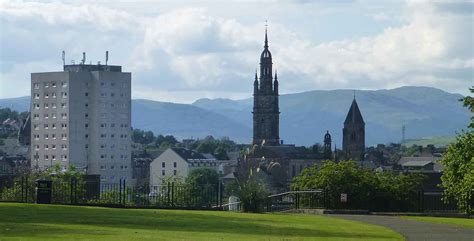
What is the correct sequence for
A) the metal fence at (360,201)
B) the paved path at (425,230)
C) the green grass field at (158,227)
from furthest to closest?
1. the metal fence at (360,201)
2. the paved path at (425,230)
3. the green grass field at (158,227)

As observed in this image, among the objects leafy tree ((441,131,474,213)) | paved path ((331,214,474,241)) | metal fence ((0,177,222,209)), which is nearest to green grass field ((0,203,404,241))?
paved path ((331,214,474,241))

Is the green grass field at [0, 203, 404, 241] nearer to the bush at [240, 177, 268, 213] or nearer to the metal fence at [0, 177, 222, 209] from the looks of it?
the bush at [240, 177, 268, 213]

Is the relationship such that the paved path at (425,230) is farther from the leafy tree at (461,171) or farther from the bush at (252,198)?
the leafy tree at (461,171)

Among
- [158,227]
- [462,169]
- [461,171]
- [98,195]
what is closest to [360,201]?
[461,171]

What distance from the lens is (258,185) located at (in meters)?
48.3

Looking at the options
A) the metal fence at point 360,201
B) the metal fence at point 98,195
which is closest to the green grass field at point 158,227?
the metal fence at point 98,195

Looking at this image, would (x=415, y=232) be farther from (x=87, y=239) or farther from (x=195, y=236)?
(x=87, y=239)

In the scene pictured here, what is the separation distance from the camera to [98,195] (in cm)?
6994

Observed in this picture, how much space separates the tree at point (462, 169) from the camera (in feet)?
155

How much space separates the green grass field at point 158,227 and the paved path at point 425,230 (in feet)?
1.69

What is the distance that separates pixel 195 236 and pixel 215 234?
3.42 ft

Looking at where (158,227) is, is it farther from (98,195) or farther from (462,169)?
(98,195)

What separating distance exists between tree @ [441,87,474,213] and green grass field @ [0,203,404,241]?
417 inches

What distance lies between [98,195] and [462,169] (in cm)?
2659
